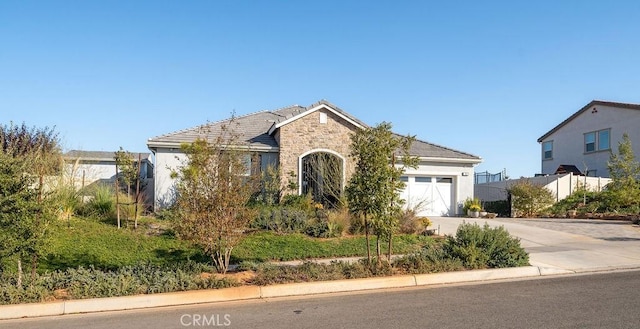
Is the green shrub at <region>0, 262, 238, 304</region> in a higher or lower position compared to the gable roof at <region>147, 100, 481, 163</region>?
lower

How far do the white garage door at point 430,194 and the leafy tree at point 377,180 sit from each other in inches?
518

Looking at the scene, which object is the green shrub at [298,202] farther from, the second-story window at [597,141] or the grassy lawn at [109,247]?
the second-story window at [597,141]

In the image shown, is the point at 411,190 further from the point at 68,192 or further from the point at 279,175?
the point at 68,192

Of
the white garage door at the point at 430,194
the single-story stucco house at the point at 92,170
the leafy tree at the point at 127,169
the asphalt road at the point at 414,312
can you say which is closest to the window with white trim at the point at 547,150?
the white garage door at the point at 430,194

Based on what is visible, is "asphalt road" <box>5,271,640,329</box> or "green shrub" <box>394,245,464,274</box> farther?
"green shrub" <box>394,245,464,274</box>

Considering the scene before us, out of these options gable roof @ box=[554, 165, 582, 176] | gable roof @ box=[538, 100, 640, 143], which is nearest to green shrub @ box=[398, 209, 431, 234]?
gable roof @ box=[538, 100, 640, 143]

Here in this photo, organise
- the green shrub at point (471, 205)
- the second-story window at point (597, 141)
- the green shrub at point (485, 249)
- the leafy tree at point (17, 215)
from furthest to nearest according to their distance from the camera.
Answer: the second-story window at point (597, 141)
the green shrub at point (471, 205)
the green shrub at point (485, 249)
the leafy tree at point (17, 215)

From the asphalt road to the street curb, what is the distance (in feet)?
0.76

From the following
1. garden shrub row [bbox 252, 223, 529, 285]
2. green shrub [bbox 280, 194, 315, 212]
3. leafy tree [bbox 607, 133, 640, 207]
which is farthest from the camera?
leafy tree [bbox 607, 133, 640, 207]

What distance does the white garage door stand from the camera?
880 inches

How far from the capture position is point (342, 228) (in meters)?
14.2

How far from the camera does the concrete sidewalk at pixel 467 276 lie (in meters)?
6.92

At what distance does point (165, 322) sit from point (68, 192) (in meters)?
10.9

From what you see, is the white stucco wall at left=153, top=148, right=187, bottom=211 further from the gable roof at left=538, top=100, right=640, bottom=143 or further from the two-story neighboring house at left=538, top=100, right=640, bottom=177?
the gable roof at left=538, top=100, right=640, bottom=143
